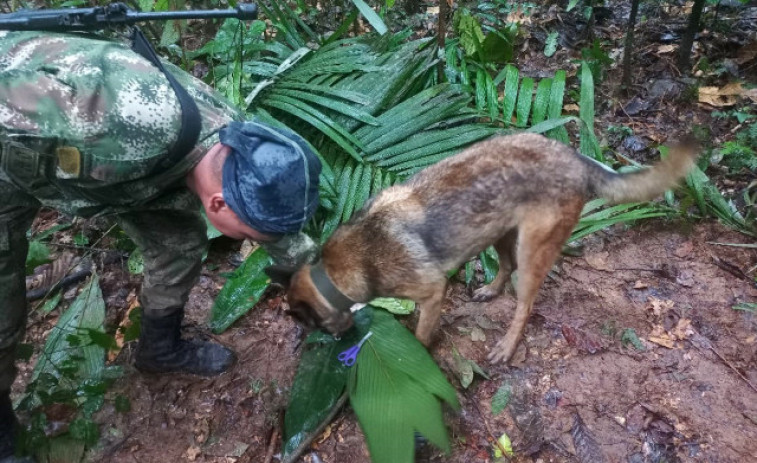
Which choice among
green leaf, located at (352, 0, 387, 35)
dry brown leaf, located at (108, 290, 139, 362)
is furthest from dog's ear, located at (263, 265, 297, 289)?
green leaf, located at (352, 0, 387, 35)

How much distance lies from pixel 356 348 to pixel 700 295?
8.23 ft

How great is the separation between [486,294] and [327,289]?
57.0 inches

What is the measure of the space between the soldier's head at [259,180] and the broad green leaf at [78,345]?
4.67ft

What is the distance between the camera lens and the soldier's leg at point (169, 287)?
9.57 ft

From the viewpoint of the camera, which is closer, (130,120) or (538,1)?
(130,120)

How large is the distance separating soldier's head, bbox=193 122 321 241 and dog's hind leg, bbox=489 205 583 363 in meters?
1.42

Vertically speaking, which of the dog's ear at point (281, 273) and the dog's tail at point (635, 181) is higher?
the dog's tail at point (635, 181)

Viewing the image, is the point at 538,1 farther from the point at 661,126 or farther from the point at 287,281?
the point at 287,281

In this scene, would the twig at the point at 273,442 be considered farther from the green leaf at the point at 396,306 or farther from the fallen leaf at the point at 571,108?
the fallen leaf at the point at 571,108

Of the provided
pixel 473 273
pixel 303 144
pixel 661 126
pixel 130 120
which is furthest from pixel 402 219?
pixel 661 126

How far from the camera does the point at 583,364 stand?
132 inches

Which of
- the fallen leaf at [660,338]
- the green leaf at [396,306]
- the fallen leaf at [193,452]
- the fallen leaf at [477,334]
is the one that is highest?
the green leaf at [396,306]

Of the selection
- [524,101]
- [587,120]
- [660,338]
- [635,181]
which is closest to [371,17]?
[524,101]

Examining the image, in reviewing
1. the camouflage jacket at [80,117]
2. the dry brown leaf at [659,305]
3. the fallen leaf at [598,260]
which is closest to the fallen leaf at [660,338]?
the dry brown leaf at [659,305]
